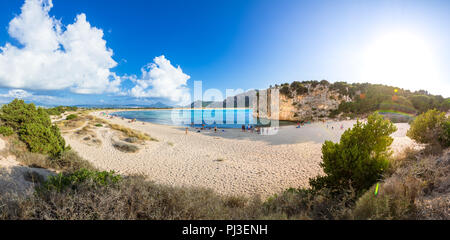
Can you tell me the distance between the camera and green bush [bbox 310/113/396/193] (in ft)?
13.8

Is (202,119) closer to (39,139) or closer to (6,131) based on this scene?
(39,139)

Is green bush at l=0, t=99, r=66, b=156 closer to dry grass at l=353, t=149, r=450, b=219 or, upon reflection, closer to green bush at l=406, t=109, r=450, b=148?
dry grass at l=353, t=149, r=450, b=219

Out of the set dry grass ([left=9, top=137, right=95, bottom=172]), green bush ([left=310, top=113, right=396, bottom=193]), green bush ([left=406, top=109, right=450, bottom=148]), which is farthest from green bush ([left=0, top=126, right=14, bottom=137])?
green bush ([left=406, top=109, right=450, bottom=148])

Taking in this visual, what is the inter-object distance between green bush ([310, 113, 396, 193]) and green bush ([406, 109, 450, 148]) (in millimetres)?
2866

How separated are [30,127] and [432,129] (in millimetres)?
16979

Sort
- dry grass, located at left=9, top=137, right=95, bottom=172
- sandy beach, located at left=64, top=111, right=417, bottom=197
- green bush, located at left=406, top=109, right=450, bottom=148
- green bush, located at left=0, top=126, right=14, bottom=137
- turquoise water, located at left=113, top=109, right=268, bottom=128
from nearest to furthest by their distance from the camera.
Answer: dry grass, located at left=9, top=137, right=95, bottom=172
green bush, located at left=406, top=109, right=450, bottom=148
green bush, located at left=0, top=126, right=14, bottom=137
sandy beach, located at left=64, top=111, right=417, bottom=197
turquoise water, located at left=113, top=109, right=268, bottom=128

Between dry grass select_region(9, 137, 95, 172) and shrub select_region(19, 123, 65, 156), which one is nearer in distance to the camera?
dry grass select_region(9, 137, 95, 172)

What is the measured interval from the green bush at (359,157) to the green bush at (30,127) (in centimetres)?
1105

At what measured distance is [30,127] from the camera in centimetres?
657

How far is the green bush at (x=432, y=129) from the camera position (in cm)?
564

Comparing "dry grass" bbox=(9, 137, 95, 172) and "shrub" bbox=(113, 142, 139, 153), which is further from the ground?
"dry grass" bbox=(9, 137, 95, 172)

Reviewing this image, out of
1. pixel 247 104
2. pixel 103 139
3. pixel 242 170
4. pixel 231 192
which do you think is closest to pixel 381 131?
pixel 231 192

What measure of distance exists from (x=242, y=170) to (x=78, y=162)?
28.6ft
